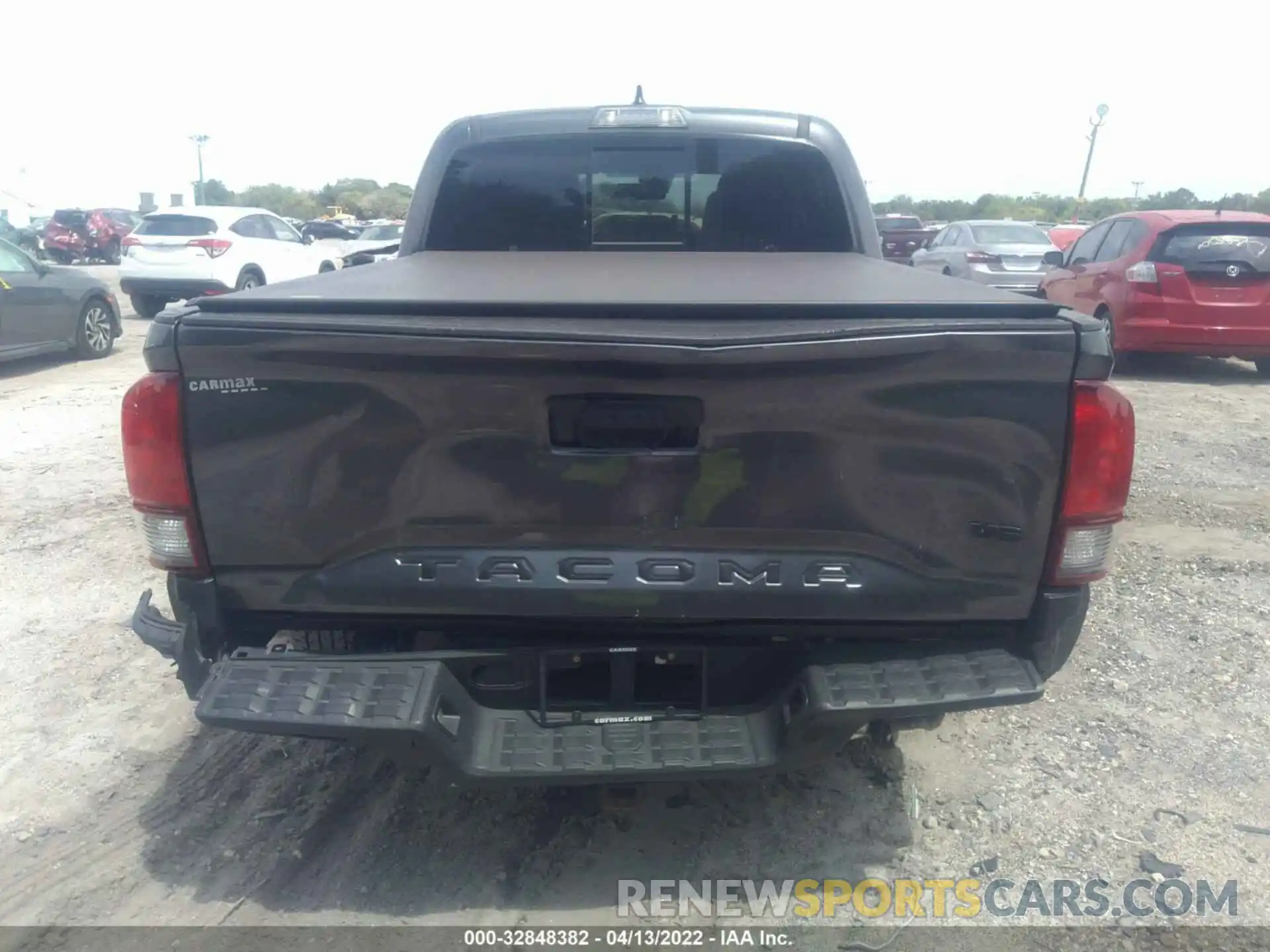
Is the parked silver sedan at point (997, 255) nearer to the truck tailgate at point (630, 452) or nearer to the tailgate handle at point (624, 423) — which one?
the truck tailgate at point (630, 452)

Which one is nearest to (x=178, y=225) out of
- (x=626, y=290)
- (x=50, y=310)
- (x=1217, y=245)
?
(x=50, y=310)

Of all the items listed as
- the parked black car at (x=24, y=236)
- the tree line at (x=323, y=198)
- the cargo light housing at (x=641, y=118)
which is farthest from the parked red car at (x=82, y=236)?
the cargo light housing at (x=641, y=118)

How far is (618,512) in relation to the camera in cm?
247

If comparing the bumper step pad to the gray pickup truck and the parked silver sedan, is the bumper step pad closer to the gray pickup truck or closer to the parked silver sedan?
the gray pickup truck

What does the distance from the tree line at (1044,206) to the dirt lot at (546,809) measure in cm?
3410

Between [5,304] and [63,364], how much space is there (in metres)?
1.34

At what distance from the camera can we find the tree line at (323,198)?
52594mm

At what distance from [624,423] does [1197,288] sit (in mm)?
9191

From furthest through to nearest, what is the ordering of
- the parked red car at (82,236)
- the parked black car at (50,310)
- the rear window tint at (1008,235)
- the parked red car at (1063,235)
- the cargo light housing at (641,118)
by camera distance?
1. the parked red car at (82,236)
2. the parked red car at (1063,235)
3. the rear window tint at (1008,235)
4. the parked black car at (50,310)
5. the cargo light housing at (641,118)

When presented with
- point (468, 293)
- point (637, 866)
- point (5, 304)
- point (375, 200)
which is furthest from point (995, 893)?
point (375, 200)

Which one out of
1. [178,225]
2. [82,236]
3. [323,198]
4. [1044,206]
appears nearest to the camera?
[178,225]

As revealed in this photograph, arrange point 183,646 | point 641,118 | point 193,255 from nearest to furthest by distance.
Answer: point 183,646 → point 641,118 → point 193,255

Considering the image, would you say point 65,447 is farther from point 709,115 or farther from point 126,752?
point 709,115

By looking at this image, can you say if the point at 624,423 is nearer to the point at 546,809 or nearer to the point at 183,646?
the point at 183,646
